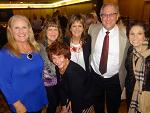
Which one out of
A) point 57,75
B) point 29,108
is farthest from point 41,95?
point 57,75

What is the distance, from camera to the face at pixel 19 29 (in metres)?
1.97

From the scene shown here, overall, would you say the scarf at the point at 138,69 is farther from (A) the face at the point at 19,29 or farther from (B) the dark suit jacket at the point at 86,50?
(A) the face at the point at 19,29

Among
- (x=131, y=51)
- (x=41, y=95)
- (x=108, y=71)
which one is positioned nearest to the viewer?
(x=41, y=95)

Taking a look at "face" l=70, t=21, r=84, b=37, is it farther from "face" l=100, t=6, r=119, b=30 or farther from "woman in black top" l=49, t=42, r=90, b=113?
"woman in black top" l=49, t=42, r=90, b=113

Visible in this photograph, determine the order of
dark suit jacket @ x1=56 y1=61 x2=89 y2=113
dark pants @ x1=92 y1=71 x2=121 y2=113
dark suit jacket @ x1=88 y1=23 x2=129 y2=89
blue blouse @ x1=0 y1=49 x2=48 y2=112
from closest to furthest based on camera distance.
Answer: blue blouse @ x1=0 y1=49 x2=48 y2=112
dark suit jacket @ x1=56 y1=61 x2=89 y2=113
dark suit jacket @ x1=88 y1=23 x2=129 y2=89
dark pants @ x1=92 y1=71 x2=121 y2=113

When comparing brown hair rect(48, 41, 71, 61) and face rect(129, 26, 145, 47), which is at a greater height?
face rect(129, 26, 145, 47)

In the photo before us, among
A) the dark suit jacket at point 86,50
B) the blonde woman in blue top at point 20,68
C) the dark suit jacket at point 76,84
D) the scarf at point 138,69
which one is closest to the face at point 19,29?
the blonde woman in blue top at point 20,68

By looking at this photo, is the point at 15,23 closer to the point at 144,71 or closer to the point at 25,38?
the point at 25,38

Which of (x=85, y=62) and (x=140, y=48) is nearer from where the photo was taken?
(x=140, y=48)

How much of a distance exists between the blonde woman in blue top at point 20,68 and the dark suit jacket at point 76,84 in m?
0.29

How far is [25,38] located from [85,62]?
100 cm

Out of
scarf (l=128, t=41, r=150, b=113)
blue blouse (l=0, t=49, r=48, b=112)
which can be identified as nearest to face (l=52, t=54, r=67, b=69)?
blue blouse (l=0, t=49, r=48, b=112)

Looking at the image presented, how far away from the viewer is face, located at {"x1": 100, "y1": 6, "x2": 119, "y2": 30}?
2623mm

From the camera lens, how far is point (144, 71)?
2.22 meters
